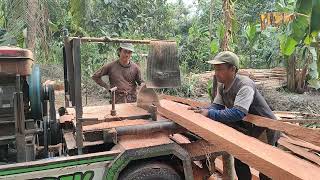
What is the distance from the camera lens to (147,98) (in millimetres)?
4016

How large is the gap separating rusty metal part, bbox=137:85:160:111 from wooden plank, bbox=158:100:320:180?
0.42 m

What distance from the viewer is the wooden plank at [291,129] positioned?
3016 mm

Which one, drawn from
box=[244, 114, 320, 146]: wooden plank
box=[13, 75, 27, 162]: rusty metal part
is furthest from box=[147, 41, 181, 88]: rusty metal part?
box=[13, 75, 27, 162]: rusty metal part

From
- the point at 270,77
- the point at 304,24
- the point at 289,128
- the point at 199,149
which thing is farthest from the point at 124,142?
the point at 270,77

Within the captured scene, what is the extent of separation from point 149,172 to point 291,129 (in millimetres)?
1227

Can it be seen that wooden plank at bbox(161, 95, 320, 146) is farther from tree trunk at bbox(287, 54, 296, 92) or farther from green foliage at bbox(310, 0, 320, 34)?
tree trunk at bbox(287, 54, 296, 92)

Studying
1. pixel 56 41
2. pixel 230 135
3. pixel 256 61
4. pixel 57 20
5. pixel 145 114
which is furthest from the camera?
pixel 256 61

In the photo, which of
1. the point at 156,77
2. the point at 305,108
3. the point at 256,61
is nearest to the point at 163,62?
the point at 156,77

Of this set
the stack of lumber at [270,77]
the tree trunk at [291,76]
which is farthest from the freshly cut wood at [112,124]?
the tree trunk at [291,76]

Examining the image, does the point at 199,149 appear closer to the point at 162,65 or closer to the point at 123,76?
the point at 162,65

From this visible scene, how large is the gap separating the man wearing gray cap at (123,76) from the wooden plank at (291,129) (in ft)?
8.16

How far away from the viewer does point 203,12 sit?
18.6m

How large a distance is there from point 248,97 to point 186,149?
73 centimetres

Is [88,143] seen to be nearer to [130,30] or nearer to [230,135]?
[230,135]
